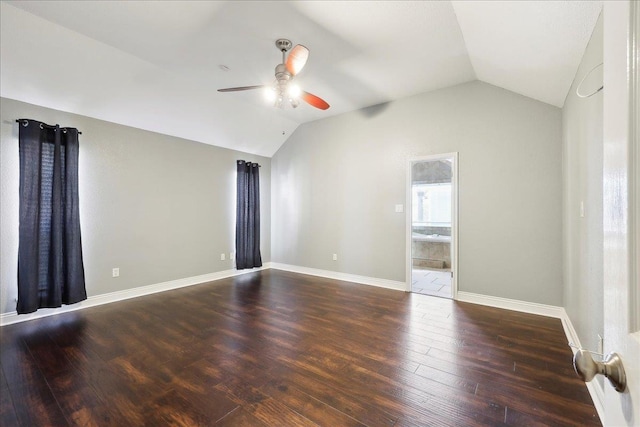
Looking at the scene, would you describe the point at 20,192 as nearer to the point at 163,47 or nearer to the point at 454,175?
the point at 163,47

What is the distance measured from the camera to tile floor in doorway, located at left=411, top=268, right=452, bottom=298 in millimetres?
4133

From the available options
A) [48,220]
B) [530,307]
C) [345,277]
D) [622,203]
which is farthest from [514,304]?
[48,220]

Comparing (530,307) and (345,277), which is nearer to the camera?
(530,307)

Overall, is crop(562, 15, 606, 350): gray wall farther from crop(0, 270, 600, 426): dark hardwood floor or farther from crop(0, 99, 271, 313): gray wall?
crop(0, 99, 271, 313): gray wall

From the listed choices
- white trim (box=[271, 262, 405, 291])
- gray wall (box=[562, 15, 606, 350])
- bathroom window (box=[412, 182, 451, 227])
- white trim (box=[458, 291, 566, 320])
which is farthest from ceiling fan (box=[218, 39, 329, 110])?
bathroom window (box=[412, 182, 451, 227])

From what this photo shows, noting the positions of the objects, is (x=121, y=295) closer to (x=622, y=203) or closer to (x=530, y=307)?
(x=622, y=203)

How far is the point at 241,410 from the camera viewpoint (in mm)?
1691

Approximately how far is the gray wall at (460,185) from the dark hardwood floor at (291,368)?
2.18ft

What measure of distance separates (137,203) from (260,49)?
2845mm

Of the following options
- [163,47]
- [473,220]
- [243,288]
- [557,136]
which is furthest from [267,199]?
[557,136]

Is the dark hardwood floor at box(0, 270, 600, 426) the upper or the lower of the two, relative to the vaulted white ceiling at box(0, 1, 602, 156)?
lower

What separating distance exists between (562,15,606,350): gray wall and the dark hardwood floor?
47cm

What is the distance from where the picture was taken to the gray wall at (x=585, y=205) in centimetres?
168

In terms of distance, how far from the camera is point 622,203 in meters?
0.46
